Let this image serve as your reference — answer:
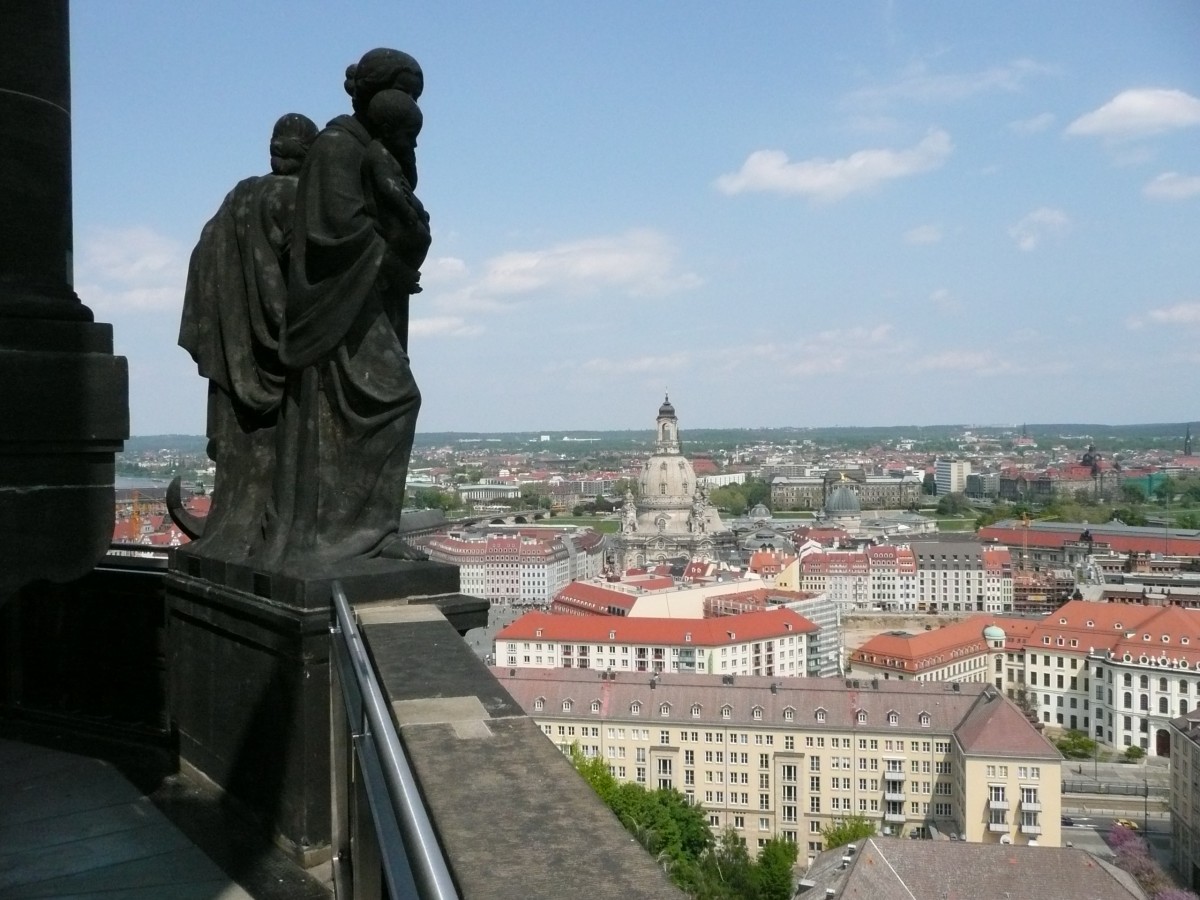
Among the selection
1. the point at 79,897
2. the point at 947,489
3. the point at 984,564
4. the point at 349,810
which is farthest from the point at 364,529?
the point at 947,489

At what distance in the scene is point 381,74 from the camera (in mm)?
3264

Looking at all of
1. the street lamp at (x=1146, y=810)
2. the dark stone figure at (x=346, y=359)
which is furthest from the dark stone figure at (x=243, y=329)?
the street lamp at (x=1146, y=810)

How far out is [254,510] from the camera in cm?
348

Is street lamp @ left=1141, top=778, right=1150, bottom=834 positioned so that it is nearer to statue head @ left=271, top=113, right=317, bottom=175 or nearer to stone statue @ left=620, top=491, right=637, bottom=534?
statue head @ left=271, top=113, right=317, bottom=175

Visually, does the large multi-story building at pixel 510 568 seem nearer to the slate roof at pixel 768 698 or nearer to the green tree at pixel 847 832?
the slate roof at pixel 768 698

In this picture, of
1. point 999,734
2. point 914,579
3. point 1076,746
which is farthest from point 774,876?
point 914,579

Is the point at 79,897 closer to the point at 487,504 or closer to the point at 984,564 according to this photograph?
the point at 984,564

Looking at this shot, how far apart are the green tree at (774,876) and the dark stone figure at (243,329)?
2477 cm

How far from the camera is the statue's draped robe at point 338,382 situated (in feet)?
10.3

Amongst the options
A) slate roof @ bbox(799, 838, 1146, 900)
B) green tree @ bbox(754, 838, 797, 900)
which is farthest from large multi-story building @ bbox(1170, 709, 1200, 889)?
green tree @ bbox(754, 838, 797, 900)

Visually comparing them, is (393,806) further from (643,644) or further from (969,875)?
(643,644)

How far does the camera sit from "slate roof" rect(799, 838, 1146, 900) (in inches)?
832

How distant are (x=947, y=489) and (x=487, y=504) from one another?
5867cm

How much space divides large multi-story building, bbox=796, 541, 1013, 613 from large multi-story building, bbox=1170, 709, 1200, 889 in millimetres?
36551
